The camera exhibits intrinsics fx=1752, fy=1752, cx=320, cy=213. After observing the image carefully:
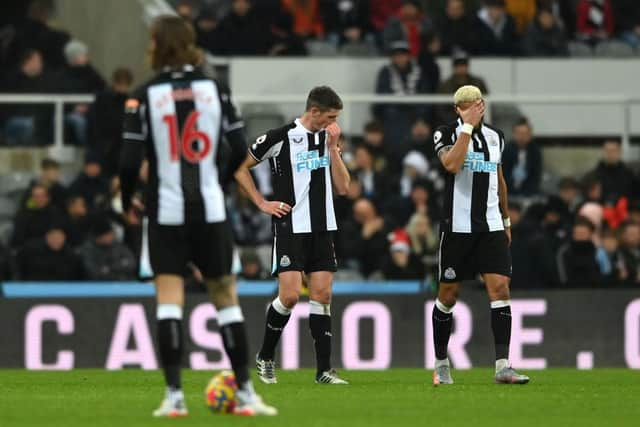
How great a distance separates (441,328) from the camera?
42.3 ft

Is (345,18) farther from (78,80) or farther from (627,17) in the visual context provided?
(627,17)

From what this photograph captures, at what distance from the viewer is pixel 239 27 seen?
22422 mm

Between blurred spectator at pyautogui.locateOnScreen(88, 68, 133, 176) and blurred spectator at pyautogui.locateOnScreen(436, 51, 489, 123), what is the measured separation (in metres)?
3.70

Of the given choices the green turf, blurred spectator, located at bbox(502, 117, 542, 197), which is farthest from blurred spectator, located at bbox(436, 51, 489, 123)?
the green turf

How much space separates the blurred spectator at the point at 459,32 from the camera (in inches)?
891

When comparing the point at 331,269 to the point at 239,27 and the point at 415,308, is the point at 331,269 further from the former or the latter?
the point at 239,27

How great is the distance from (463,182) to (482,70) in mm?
9451

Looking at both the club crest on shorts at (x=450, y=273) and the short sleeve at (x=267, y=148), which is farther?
the short sleeve at (x=267, y=148)

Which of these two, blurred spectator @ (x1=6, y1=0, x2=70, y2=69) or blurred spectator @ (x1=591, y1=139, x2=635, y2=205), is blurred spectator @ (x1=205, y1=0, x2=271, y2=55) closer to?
blurred spectator @ (x1=6, y1=0, x2=70, y2=69)

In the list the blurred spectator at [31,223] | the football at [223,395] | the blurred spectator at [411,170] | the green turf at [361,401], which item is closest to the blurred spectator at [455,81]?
the blurred spectator at [411,170]

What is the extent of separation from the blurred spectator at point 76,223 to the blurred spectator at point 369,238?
299 centimetres

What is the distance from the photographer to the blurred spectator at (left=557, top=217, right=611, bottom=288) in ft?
62.1

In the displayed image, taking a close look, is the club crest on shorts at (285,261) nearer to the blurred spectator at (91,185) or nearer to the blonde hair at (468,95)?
the blonde hair at (468,95)

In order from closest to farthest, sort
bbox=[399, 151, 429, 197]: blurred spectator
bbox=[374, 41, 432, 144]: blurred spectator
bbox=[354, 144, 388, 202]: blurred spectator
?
bbox=[354, 144, 388, 202]: blurred spectator, bbox=[399, 151, 429, 197]: blurred spectator, bbox=[374, 41, 432, 144]: blurred spectator
